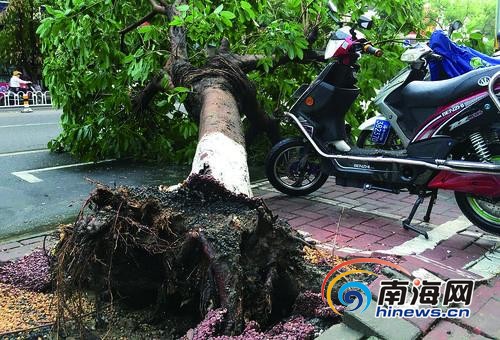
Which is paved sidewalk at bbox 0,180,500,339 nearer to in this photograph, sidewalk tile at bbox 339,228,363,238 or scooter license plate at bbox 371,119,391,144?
sidewalk tile at bbox 339,228,363,238

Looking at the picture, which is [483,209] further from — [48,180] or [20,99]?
[20,99]

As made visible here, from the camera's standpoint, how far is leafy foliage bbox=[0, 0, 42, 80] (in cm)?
2162

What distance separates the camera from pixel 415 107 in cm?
454

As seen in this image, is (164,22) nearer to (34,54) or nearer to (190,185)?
(190,185)

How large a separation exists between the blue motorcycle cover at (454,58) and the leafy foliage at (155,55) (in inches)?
58.3

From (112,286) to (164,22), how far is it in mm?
4628

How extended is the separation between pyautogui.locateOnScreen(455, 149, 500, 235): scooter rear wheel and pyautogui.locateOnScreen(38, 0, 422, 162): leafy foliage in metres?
2.33

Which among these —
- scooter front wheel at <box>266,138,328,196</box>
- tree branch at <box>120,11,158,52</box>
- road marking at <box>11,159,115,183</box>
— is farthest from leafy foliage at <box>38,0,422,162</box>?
scooter front wheel at <box>266,138,328,196</box>

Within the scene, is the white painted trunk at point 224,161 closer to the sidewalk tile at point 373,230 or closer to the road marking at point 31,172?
the sidewalk tile at point 373,230

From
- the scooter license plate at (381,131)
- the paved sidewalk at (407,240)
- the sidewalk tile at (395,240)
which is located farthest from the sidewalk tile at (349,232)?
the scooter license plate at (381,131)

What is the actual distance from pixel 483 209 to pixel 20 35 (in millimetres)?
23000

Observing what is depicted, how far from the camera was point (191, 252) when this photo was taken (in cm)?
280

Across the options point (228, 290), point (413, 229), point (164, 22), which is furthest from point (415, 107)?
point (164, 22)

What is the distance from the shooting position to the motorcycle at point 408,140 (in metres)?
4.11
